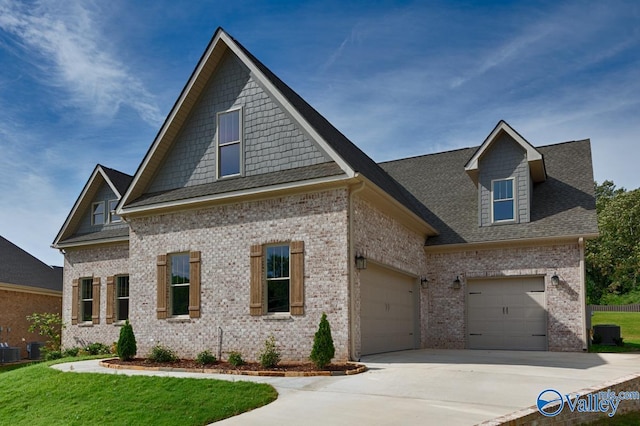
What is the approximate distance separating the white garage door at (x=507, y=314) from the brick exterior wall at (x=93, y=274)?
42.3 feet

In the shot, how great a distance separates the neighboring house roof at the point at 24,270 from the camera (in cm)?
2716

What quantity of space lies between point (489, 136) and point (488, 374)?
34.2ft

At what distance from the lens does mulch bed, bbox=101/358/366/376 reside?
39.3ft

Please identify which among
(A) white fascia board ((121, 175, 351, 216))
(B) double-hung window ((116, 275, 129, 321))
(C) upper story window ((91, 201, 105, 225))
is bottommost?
(B) double-hung window ((116, 275, 129, 321))

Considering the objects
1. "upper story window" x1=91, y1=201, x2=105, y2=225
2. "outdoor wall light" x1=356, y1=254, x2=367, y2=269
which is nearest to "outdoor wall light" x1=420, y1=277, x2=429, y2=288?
"outdoor wall light" x1=356, y1=254, x2=367, y2=269

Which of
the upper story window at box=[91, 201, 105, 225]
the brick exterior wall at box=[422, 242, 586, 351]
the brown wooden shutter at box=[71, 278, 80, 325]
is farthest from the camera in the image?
the upper story window at box=[91, 201, 105, 225]

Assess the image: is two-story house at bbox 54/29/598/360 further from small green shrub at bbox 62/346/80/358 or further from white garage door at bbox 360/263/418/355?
small green shrub at bbox 62/346/80/358

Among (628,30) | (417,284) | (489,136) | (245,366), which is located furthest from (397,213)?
(628,30)

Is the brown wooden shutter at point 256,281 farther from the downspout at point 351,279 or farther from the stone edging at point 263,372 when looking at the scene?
the downspout at point 351,279

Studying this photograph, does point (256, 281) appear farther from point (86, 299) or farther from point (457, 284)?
point (86, 299)

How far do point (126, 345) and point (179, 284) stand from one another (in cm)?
210

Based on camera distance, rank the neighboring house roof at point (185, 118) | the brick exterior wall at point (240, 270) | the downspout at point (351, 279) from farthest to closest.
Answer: the neighboring house roof at point (185, 118), the brick exterior wall at point (240, 270), the downspout at point (351, 279)

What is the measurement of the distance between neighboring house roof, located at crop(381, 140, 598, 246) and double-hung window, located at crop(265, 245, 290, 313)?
7.46m

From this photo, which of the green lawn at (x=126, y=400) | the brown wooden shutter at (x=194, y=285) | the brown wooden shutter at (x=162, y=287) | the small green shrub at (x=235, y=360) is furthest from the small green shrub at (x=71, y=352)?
the small green shrub at (x=235, y=360)
